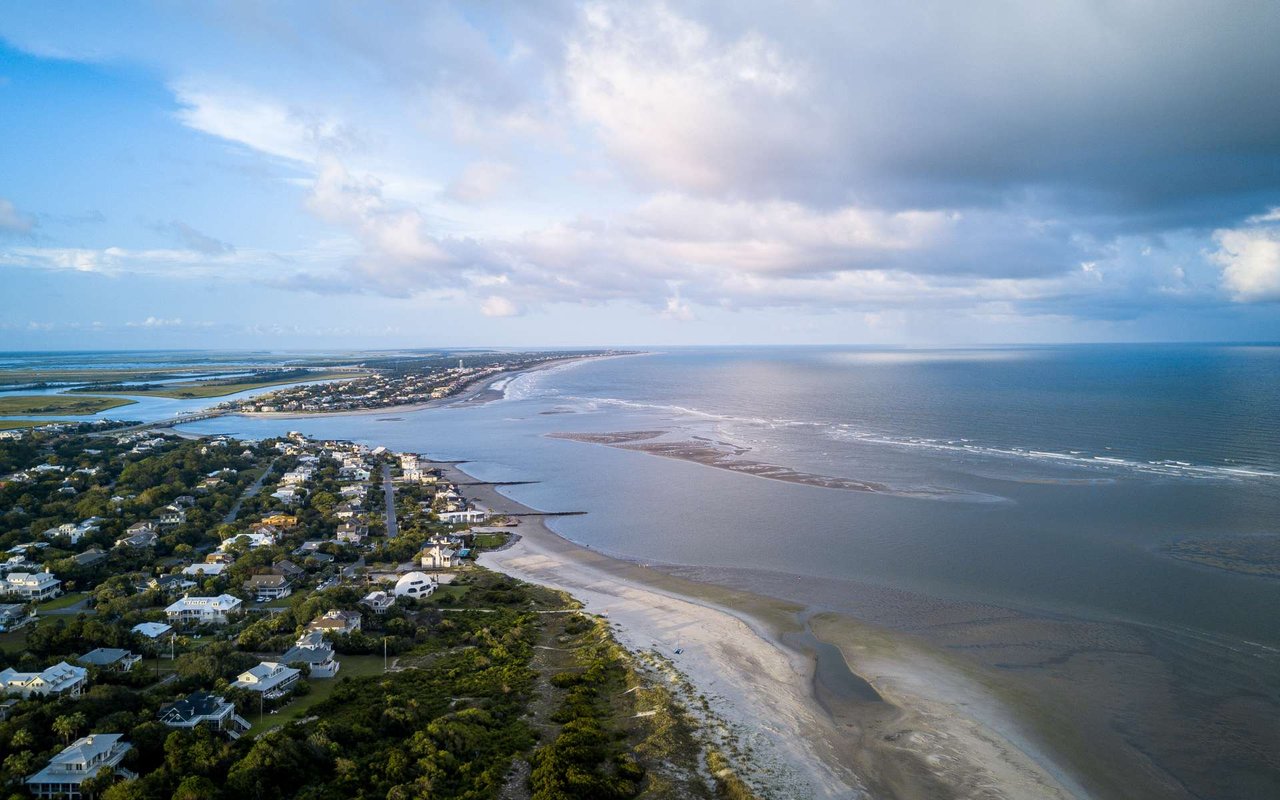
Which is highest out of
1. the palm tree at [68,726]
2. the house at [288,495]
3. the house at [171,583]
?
the palm tree at [68,726]

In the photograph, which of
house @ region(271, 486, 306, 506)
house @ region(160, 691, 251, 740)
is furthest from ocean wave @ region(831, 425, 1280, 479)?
house @ region(160, 691, 251, 740)

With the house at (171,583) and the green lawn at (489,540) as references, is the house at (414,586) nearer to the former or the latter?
the green lawn at (489,540)

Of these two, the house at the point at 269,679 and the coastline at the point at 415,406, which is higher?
the coastline at the point at 415,406

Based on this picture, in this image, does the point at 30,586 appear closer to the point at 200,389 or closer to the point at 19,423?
the point at 19,423

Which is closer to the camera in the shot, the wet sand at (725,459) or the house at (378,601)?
the house at (378,601)

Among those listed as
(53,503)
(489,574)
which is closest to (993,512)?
(489,574)

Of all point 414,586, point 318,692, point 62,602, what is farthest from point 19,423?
point 318,692

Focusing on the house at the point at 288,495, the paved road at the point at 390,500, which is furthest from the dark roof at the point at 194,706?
the house at the point at 288,495

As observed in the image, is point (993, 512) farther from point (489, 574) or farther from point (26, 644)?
point (26, 644)
